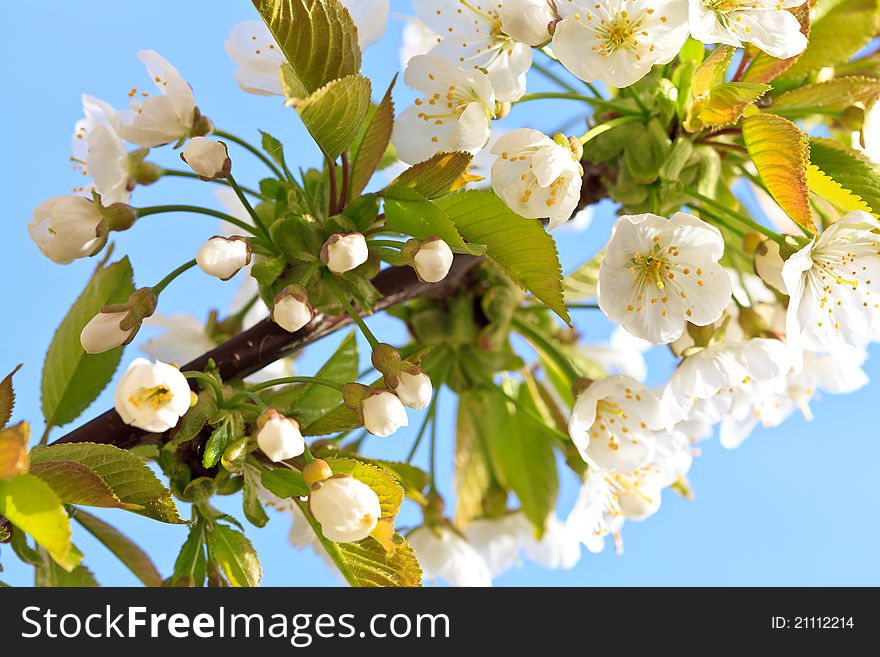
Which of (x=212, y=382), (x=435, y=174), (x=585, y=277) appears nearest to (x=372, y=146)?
(x=435, y=174)

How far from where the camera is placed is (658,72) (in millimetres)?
1229

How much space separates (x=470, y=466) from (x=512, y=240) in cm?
86

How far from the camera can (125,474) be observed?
93 cm

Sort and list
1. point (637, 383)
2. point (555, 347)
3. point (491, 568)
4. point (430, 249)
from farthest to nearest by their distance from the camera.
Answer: point (491, 568) < point (555, 347) < point (637, 383) < point (430, 249)

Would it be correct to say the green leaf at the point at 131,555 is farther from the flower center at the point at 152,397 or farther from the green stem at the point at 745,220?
the green stem at the point at 745,220

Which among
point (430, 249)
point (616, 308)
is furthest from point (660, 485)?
point (430, 249)

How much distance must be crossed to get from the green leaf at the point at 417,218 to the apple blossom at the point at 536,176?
0.07 meters

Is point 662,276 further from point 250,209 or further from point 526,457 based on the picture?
point 526,457

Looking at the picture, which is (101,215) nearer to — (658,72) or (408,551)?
(408,551)

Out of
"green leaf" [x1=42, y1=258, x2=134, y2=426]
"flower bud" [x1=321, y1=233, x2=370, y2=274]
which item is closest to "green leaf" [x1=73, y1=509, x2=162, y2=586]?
"green leaf" [x1=42, y1=258, x2=134, y2=426]

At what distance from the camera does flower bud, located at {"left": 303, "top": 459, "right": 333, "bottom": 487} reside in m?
0.94

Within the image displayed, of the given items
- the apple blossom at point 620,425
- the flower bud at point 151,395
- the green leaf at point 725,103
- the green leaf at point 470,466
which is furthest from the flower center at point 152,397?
the green leaf at point 470,466
